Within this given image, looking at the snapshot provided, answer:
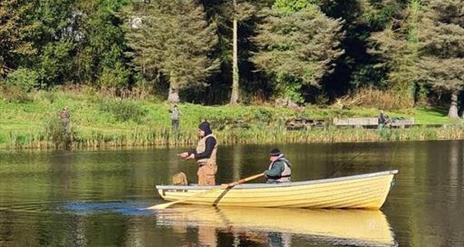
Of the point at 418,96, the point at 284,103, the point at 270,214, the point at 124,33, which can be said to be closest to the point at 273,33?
the point at 284,103

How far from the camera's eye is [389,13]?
7712cm

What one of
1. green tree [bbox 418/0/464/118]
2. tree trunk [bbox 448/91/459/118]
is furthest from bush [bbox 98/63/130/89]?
tree trunk [bbox 448/91/459/118]

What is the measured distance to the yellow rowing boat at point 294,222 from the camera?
19688 millimetres

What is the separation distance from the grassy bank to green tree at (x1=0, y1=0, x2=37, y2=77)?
445 centimetres

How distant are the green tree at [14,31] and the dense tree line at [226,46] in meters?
0.09

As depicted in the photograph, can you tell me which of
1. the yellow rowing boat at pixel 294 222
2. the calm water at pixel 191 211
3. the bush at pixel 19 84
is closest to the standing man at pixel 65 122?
the calm water at pixel 191 211

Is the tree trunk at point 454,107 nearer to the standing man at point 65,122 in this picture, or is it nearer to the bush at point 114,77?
the bush at point 114,77

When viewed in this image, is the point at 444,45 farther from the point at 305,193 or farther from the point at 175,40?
the point at 305,193

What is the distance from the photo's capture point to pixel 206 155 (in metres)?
24.0

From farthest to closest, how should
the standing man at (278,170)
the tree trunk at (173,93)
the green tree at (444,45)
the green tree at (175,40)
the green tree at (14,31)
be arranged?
1. the green tree at (444,45)
2. the tree trunk at (173,93)
3. the green tree at (175,40)
4. the green tree at (14,31)
5. the standing man at (278,170)

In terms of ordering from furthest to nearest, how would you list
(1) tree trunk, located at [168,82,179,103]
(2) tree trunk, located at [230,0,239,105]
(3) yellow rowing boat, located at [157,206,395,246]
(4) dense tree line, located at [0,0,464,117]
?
(2) tree trunk, located at [230,0,239,105]
(1) tree trunk, located at [168,82,179,103]
(4) dense tree line, located at [0,0,464,117]
(3) yellow rowing boat, located at [157,206,395,246]

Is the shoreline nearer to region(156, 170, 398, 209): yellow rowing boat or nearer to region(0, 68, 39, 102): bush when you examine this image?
region(0, 68, 39, 102): bush

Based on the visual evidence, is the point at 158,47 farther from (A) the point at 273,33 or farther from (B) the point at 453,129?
(B) the point at 453,129

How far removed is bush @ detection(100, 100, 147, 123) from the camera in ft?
173
